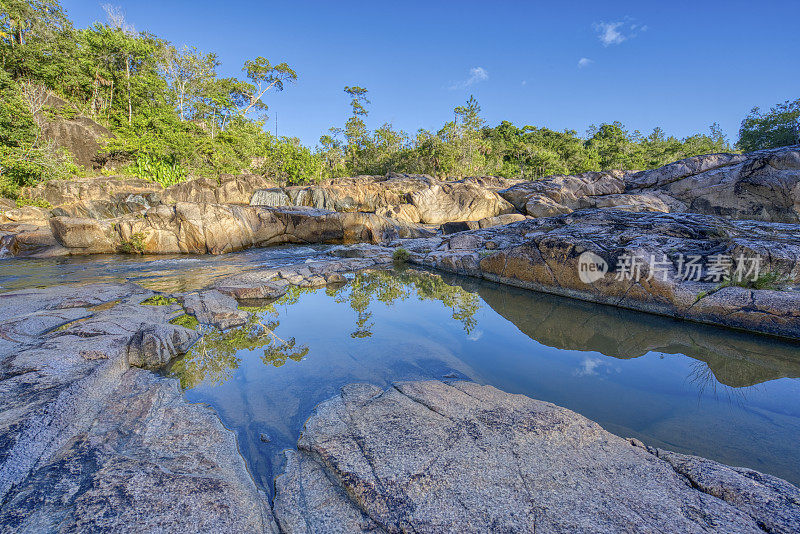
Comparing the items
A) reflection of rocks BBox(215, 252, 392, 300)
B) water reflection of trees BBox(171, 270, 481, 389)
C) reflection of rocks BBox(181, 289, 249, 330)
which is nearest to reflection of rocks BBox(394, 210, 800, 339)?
water reflection of trees BBox(171, 270, 481, 389)

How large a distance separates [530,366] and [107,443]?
14.6ft

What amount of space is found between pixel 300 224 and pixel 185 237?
17.3 feet

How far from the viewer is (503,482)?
6.79ft

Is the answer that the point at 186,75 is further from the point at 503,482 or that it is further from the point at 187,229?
the point at 503,482

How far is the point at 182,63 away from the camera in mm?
32469

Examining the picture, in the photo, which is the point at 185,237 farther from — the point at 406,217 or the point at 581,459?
the point at 581,459

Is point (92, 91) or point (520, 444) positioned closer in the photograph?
point (520, 444)

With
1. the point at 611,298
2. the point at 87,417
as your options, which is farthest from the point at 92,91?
the point at 611,298

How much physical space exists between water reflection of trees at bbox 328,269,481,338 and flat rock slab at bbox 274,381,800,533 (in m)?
2.97

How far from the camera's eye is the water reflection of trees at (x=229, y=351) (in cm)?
402

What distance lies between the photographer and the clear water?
10.1 ft

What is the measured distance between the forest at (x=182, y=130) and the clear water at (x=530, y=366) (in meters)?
23.8

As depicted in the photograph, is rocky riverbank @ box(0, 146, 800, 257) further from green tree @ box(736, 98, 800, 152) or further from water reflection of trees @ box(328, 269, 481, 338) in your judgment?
green tree @ box(736, 98, 800, 152)

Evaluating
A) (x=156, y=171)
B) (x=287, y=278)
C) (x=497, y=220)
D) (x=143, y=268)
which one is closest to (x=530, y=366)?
(x=287, y=278)
